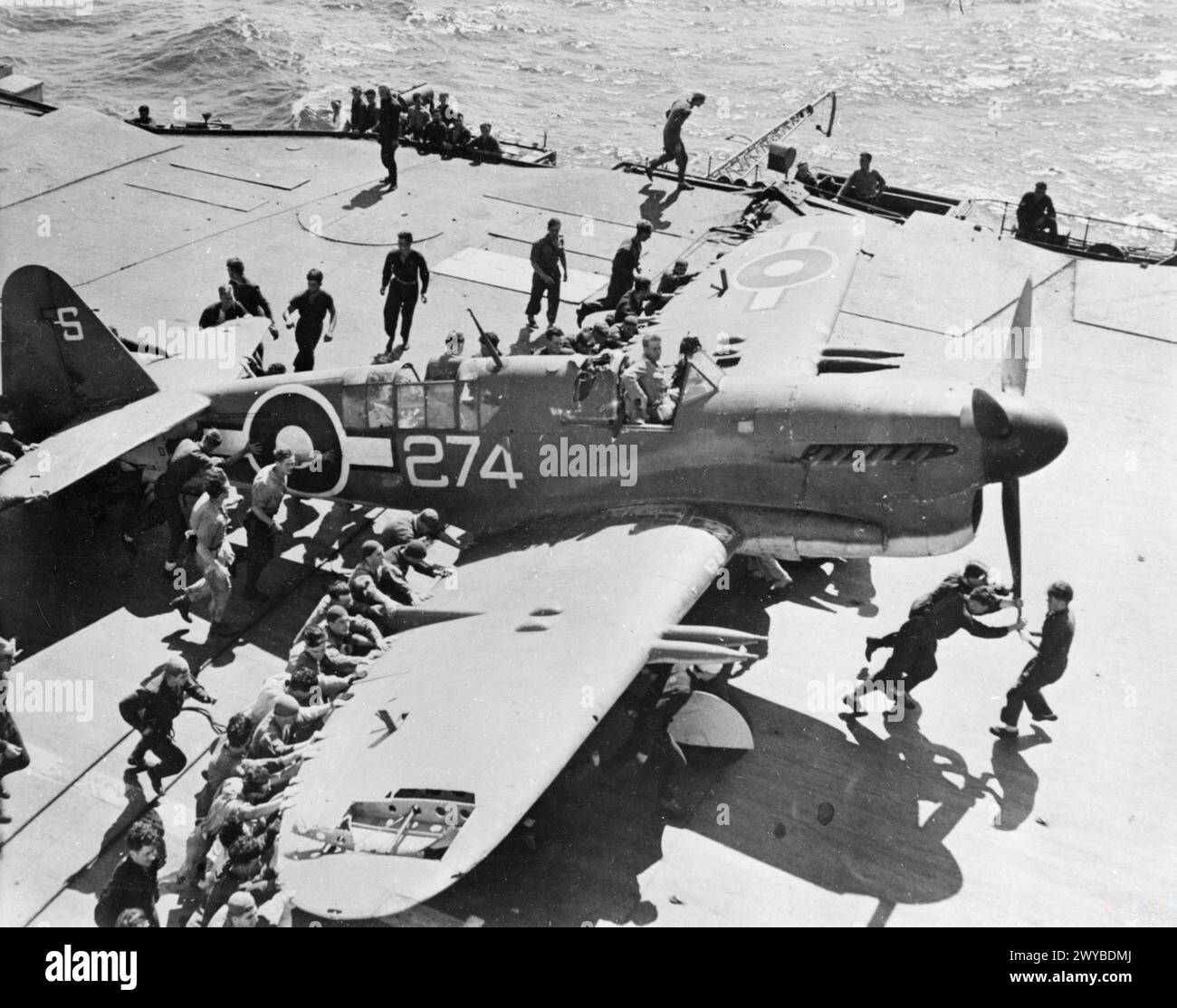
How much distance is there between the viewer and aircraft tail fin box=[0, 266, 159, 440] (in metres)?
12.7

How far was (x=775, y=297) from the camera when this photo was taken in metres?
15.0

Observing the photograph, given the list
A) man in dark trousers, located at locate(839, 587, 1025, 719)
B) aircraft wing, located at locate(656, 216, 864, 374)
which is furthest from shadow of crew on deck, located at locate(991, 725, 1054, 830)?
aircraft wing, located at locate(656, 216, 864, 374)

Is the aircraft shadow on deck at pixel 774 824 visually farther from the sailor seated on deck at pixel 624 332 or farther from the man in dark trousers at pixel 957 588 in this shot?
the sailor seated on deck at pixel 624 332

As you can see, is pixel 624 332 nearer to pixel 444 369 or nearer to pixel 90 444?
pixel 444 369

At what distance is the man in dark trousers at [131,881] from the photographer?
24.9 feet

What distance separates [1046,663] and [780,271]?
7.67 m

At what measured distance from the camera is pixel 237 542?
13.1 meters

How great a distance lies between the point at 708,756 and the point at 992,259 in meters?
14.5

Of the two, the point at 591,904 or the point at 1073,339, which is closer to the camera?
the point at 591,904

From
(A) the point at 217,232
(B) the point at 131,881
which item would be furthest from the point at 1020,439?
(A) the point at 217,232

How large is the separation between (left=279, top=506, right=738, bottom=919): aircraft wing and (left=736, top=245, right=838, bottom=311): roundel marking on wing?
5.13m
